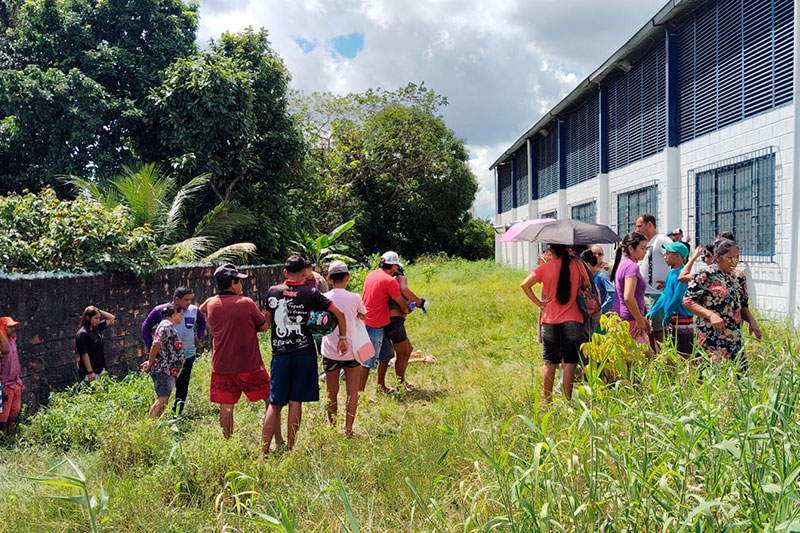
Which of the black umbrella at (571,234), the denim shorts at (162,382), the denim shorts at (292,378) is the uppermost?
the black umbrella at (571,234)

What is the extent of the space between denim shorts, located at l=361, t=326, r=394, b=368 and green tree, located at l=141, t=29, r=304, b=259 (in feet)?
28.1

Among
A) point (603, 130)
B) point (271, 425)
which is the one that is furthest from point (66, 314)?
point (603, 130)

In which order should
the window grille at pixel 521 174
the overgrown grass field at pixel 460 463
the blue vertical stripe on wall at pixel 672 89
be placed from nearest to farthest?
the overgrown grass field at pixel 460 463 < the blue vertical stripe on wall at pixel 672 89 < the window grille at pixel 521 174

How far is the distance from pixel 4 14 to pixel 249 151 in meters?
10.1

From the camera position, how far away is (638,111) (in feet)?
48.7

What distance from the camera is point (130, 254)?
8453mm

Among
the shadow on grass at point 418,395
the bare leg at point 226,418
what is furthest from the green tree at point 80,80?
the bare leg at point 226,418

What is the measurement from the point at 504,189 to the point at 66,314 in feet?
96.3

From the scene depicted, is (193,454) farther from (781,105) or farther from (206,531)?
(781,105)

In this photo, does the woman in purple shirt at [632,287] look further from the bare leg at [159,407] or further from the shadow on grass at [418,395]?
the bare leg at [159,407]

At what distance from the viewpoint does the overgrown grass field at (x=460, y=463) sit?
2594mm

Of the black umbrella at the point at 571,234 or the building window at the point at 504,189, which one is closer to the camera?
the black umbrella at the point at 571,234

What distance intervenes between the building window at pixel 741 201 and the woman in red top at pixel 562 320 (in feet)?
17.3

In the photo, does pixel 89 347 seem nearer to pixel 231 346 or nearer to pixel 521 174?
pixel 231 346
